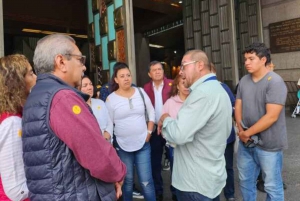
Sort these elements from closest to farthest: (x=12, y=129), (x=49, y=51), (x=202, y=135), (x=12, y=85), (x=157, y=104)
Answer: (x=49, y=51) < (x=12, y=129) < (x=12, y=85) < (x=202, y=135) < (x=157, y=104)

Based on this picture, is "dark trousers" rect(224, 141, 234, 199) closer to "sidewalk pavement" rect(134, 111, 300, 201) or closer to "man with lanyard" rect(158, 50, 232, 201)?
"sidewalk pavement" rect(134, 111, 300, 201)

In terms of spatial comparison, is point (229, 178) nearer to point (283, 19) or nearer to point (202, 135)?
point (202, 135)

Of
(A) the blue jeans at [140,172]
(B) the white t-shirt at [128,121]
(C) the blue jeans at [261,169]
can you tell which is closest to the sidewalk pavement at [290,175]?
(A) the blue jeans at [140,172]

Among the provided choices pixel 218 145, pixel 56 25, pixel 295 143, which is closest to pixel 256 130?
pixel 218 145

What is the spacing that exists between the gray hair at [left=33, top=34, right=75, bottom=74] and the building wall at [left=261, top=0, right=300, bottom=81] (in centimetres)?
858

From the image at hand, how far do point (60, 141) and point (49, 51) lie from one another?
47 centimetres

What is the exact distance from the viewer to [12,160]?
163cm

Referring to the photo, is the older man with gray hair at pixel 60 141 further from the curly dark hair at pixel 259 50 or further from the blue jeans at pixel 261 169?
the curly dark hair at pixel 259 50

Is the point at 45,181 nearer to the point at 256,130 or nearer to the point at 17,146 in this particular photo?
the point at 17,146

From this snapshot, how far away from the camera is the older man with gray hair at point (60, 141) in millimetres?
1419

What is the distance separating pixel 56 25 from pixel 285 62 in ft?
23.9

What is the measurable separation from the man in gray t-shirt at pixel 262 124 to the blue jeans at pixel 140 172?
99 centimetres

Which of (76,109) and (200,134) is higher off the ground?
(76,109)

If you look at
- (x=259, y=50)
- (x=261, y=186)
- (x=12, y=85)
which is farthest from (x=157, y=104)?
(x=12, y=85)
